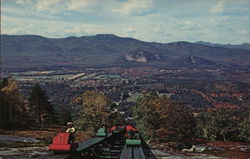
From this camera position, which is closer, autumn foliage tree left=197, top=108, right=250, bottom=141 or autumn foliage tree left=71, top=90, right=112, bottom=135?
autumn foliage tree left=71, top=90, right=112, bottom=135

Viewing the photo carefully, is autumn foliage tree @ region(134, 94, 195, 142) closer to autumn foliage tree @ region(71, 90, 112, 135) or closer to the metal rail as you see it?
autumn foliage tree @ region(71, 90, 112, 135)

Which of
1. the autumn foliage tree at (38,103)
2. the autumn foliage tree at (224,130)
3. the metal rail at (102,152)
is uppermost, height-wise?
the metal rail at (102,152)

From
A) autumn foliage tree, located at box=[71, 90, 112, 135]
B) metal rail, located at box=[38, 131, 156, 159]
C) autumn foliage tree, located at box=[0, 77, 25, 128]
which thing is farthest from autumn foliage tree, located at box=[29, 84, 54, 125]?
metal rail, located at box=[38, 131, 156, 159]

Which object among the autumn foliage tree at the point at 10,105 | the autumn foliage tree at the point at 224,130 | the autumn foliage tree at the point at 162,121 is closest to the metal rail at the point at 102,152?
the autumn foliage tree at the point at 162,121

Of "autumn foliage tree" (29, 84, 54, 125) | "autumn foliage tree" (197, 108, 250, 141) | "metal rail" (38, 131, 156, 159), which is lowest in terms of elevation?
"autumn foliage tree" (197, 108, 250, 141)

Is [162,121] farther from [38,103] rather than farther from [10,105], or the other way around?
[38,103]

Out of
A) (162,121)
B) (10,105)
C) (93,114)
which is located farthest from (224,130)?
(10,105)

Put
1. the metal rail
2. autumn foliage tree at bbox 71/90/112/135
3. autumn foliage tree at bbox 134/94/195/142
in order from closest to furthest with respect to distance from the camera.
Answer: the metal rail → autumn foliage tree at bbox 71/90/112/135 → autumn foliage tree at bbox 134/94/195/142

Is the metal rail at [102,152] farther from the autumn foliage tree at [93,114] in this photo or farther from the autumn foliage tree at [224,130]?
the autumn foliage tree at [224,130]
